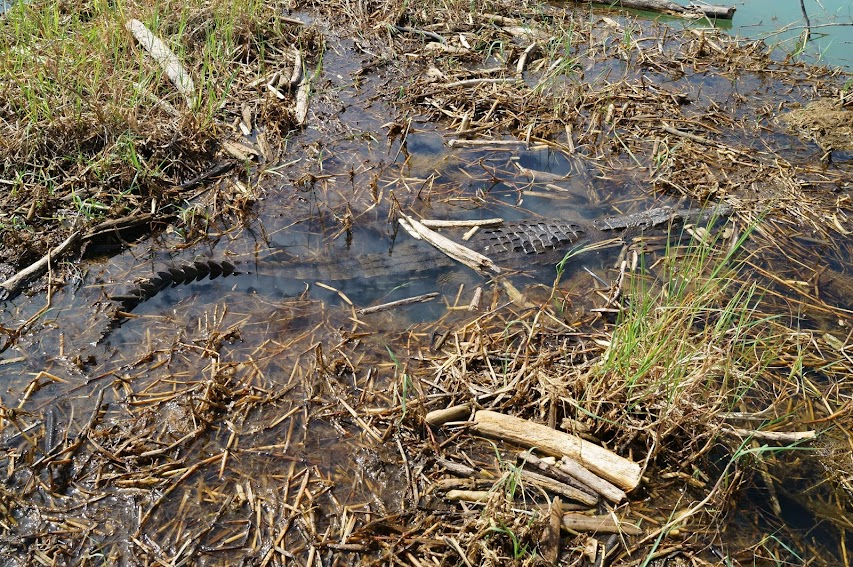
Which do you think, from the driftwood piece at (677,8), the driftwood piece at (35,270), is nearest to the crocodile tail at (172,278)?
the driftwood piece at (35,270)

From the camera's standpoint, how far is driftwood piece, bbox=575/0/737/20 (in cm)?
714

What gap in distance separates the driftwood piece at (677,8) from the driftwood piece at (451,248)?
185 inches

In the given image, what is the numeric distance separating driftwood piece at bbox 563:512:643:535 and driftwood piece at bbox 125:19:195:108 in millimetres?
3997

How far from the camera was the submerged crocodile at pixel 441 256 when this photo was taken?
3766 millimetres

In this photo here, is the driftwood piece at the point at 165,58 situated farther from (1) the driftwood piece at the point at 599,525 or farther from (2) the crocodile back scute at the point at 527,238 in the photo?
(1) the driftwood piece at the point at 599,525

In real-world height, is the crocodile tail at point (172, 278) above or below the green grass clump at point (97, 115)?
below

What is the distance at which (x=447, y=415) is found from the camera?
2979mm

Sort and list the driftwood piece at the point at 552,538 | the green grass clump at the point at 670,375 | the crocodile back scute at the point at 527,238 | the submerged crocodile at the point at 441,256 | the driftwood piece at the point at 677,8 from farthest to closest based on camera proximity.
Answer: the driftwood piece at the point at 677,8 → the crocodile back scute at the point at 527,238 → the submerged crocodile at the point at 441,256 → the green grass clump at the point at 670,375 → the driftwood piece at the point at 552,538

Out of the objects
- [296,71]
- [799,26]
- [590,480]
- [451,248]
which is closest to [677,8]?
[799,26]

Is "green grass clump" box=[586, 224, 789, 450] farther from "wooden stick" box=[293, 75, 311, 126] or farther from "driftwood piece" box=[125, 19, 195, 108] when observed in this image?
"driftwood piece" box=[125, 19, 195, 108]

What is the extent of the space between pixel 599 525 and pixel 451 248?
78.7 inches

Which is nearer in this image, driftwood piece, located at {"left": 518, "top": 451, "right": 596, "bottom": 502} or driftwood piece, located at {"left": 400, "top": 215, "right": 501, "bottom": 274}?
driftwood piece, located at {"left": 518, "top": 451, "right": 596, "bottom": 502}

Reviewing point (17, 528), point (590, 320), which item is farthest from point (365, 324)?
point (17, 528)

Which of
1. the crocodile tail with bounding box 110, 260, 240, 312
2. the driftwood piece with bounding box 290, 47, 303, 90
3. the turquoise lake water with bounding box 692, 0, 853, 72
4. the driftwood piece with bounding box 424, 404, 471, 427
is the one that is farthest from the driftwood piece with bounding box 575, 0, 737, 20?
the driftwood piece with bounding box 424, 404, 471, 427
